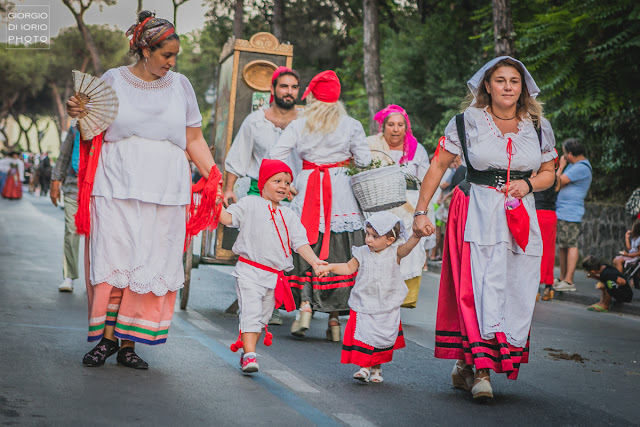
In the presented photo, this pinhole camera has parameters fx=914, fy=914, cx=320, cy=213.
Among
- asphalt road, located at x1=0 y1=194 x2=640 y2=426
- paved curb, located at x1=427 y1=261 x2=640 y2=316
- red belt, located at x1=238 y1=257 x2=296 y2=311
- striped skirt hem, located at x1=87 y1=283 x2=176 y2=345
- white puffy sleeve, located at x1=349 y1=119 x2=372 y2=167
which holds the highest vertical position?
white puffy sleeve, located at x1=349 y1=119 x2=372 y2=167

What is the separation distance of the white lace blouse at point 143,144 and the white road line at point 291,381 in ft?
4.20

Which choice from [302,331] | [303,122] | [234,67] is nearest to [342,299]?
[302,331]

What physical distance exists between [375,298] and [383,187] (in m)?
1.59

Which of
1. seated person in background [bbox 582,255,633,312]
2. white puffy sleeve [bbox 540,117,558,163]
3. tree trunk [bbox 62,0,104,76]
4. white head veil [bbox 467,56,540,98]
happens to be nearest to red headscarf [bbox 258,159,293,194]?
white head veil [bbox 467,56,540,98]

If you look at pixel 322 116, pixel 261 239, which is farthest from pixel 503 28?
pixel 261 239

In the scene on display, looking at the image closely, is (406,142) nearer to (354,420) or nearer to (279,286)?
(279,286)

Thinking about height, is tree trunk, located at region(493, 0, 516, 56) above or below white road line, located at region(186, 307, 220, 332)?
above

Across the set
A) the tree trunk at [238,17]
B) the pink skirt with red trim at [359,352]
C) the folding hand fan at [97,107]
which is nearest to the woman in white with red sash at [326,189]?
the pink skirt with red trim at [359,352]

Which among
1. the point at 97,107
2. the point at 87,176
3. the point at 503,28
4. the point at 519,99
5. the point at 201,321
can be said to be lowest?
the point at 201,321

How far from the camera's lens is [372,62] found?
20.9 m

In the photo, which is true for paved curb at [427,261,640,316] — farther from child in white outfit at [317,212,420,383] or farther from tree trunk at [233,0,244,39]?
tree trunk at [233,0,244,39]

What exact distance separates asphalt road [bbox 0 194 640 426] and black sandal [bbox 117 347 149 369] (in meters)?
0.06

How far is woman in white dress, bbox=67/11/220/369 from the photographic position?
5.71 metres

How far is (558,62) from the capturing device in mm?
12891
